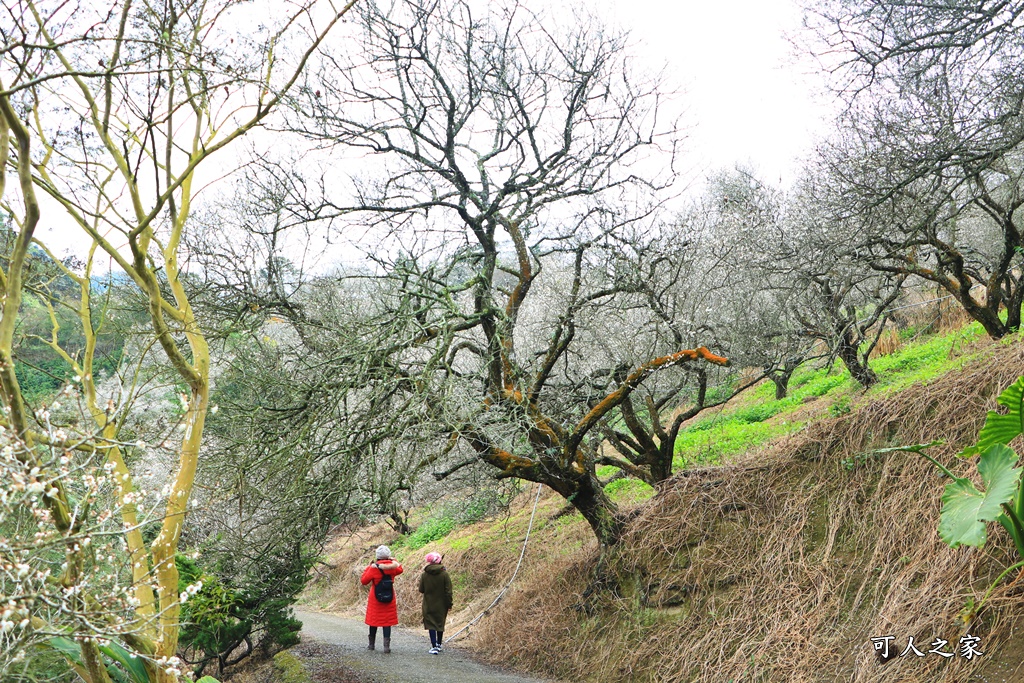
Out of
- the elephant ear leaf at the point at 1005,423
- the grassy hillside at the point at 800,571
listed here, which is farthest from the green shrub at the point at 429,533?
the elephant ear leaf at the point at 1005,423

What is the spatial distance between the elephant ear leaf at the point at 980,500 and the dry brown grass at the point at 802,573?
36.7 inches

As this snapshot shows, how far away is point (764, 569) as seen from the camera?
8.05 metres

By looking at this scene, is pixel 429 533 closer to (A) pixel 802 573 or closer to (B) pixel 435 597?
(B) pixel 435 597

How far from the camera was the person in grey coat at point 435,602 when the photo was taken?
11.2 m

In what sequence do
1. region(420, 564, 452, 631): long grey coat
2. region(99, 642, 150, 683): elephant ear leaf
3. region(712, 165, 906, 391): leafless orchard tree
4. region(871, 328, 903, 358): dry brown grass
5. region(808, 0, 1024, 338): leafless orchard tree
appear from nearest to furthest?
region(99, 642, 150, 683): elephant ear leaf, region(808, 0, 1024, 338): leafless orchard tree, region(712, 165, 906, 391): leafless orchard tree, region(420, 564, 452, 631): long grey coat, region(871, 328, 903, 358): dry brown grass

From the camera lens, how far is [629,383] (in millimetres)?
9055

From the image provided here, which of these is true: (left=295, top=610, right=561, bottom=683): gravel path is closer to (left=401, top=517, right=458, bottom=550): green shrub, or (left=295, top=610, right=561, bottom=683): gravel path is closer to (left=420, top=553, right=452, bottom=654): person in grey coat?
(left=420, top=553, right=452, bottom=654): person in grey coat

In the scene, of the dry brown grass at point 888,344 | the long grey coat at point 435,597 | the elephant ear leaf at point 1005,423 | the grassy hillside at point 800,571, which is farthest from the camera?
the dry brown grass at point 888,344

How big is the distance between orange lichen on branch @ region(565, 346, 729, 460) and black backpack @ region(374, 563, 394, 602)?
3.80 metres

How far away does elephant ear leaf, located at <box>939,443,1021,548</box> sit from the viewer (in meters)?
4.95

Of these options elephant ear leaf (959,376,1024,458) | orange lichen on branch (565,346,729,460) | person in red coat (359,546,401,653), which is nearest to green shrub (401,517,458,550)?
person in red coat (359,546,401,653)

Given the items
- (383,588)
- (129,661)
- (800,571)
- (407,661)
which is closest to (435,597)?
(383,588)

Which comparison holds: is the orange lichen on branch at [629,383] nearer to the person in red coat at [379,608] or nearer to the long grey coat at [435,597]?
the long grey coat at [435,597]

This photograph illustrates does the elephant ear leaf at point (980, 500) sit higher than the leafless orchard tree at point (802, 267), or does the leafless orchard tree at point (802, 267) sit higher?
the leafless orchard tree at point (802, 267)
